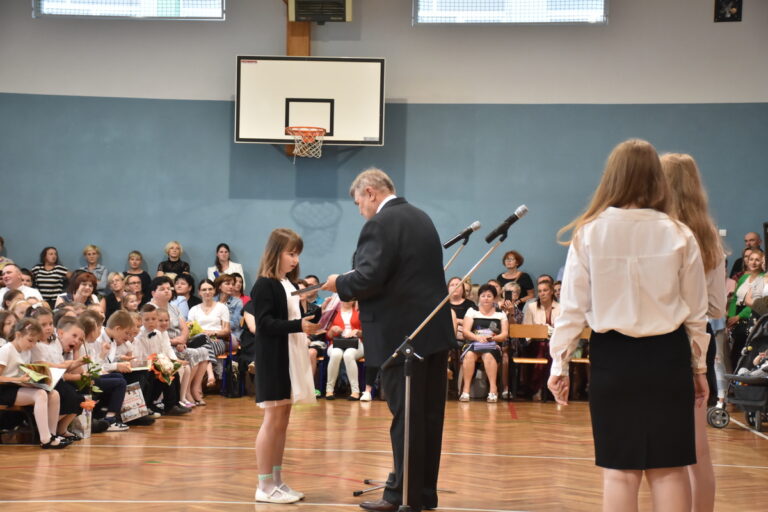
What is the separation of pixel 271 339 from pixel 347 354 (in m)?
5.01

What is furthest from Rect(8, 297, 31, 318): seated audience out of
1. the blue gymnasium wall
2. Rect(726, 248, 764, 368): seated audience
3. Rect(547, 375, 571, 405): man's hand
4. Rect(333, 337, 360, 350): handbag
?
Rect(726, 248, 764, 368): seated audience

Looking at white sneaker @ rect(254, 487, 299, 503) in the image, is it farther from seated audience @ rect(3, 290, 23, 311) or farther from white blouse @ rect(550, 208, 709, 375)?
seated audience @ rect(3, 290, 23, 311)

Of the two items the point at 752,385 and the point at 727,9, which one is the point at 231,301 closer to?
the point at 752,385

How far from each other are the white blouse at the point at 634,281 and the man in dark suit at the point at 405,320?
1231 mm

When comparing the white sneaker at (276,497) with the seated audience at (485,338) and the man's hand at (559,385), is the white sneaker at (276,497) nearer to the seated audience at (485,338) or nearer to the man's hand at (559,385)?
the man's hand at (559,385)

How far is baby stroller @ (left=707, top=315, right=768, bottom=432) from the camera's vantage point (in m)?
6.88

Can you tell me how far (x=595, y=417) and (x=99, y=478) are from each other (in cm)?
302

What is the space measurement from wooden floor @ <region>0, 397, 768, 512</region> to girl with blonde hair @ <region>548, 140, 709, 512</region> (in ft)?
5.12

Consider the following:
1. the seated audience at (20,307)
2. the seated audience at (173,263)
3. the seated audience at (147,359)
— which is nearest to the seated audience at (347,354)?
the seated audience at (147,359)

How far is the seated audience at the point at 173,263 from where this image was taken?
36.5ft

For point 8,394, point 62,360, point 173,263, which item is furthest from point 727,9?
point 8,394

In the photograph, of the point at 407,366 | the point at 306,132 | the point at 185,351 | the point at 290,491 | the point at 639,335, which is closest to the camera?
the point at 639,335

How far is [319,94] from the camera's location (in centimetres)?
1074

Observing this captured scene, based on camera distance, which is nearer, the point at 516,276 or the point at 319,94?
the point at 319,94
